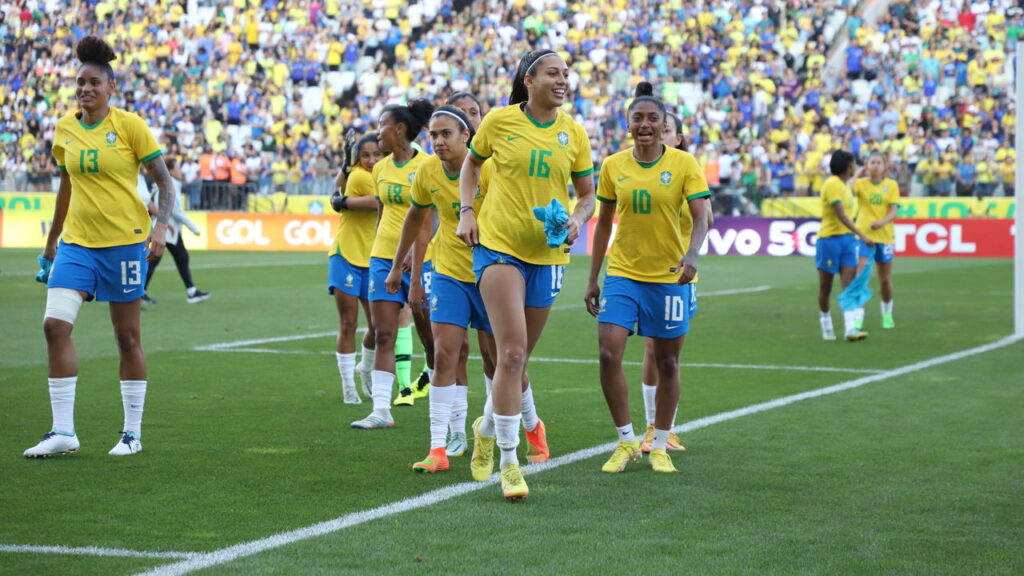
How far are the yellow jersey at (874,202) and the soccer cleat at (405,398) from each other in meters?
7.48

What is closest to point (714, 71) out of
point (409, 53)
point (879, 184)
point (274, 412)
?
point (409, 53)

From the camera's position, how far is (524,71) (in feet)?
23.1

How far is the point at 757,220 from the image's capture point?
3203 cm

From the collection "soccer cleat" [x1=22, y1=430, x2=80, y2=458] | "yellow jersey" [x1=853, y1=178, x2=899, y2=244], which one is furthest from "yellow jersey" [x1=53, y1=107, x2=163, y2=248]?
"yellow jersey" [x1=853, y1=178, x2=899, y2=244]

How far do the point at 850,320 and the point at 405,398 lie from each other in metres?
6.53

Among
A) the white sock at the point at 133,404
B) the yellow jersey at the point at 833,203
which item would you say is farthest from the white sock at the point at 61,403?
the yellow jersey at the point at 833,203

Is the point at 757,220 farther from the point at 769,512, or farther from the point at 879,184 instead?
the point at 769,512

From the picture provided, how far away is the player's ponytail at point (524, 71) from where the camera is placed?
22.9ft

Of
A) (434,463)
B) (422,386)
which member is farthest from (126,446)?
(422,386)

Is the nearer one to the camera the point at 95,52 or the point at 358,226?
the point at 95,52

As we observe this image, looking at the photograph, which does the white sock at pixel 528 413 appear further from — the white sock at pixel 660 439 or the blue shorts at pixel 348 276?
the blue shorts at pixel 348 276

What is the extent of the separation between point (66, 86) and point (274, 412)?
34.5 meters

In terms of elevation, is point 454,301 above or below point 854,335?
above

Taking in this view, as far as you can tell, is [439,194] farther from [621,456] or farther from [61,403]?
[61,403]
